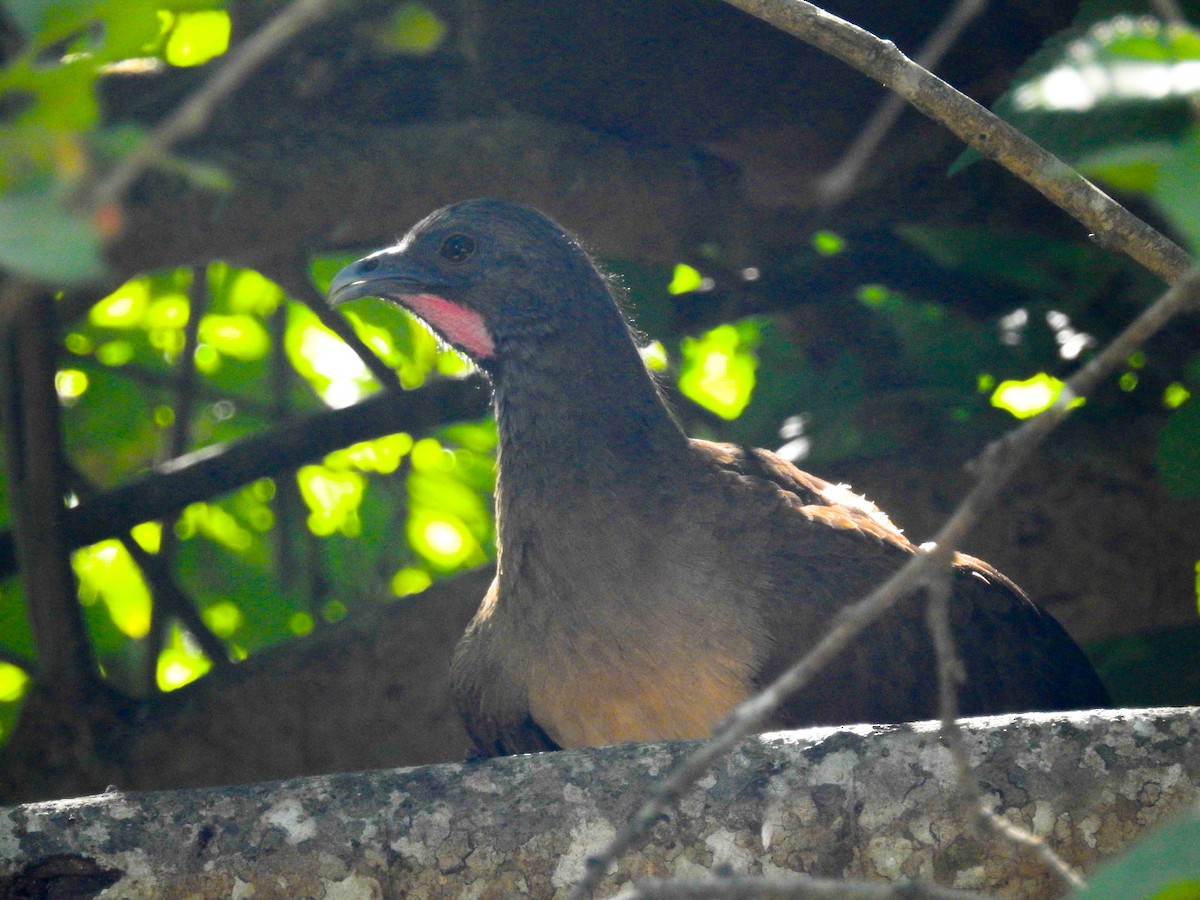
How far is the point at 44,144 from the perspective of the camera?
48.9 inches

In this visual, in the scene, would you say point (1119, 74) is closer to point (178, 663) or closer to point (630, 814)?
point (630, 814)

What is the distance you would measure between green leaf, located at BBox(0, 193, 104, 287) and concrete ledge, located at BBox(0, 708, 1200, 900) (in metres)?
1.64

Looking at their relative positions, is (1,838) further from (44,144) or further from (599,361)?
(599,361)

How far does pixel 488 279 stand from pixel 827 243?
1978mm

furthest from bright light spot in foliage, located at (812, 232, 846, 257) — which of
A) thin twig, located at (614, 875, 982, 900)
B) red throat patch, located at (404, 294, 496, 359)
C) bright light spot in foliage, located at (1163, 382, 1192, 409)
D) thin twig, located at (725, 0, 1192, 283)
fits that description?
thin twig, located at (614, 875, 982, 900)

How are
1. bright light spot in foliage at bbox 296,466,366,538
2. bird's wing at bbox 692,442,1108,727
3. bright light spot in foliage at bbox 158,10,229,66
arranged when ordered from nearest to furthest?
bird's wing at bbox 692,442,1108,727 < bright light spot in foliage at bbox 158,10,229,66 < bright light spot in foliage at bbox 296,466,366,538

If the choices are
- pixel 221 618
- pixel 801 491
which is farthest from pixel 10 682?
pixel 801 491

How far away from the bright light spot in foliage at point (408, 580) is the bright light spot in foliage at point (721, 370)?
51.2 inches

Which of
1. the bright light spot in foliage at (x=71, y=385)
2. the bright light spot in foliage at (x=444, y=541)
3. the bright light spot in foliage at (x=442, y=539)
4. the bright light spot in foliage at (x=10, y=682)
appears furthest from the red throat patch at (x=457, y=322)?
the bright light spot in foliage at (x=10, y=682)

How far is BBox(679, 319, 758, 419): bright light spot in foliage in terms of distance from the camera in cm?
574

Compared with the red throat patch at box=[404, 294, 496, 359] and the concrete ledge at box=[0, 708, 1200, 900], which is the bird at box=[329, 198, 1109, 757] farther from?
the concrete ledge at box=[0, 708, 1200, 900]

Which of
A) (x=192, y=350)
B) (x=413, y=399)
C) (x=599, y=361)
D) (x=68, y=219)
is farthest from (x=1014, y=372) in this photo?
(x=68, y=219)

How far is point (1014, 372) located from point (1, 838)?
315 centimetres

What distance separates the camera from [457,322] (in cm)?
411
